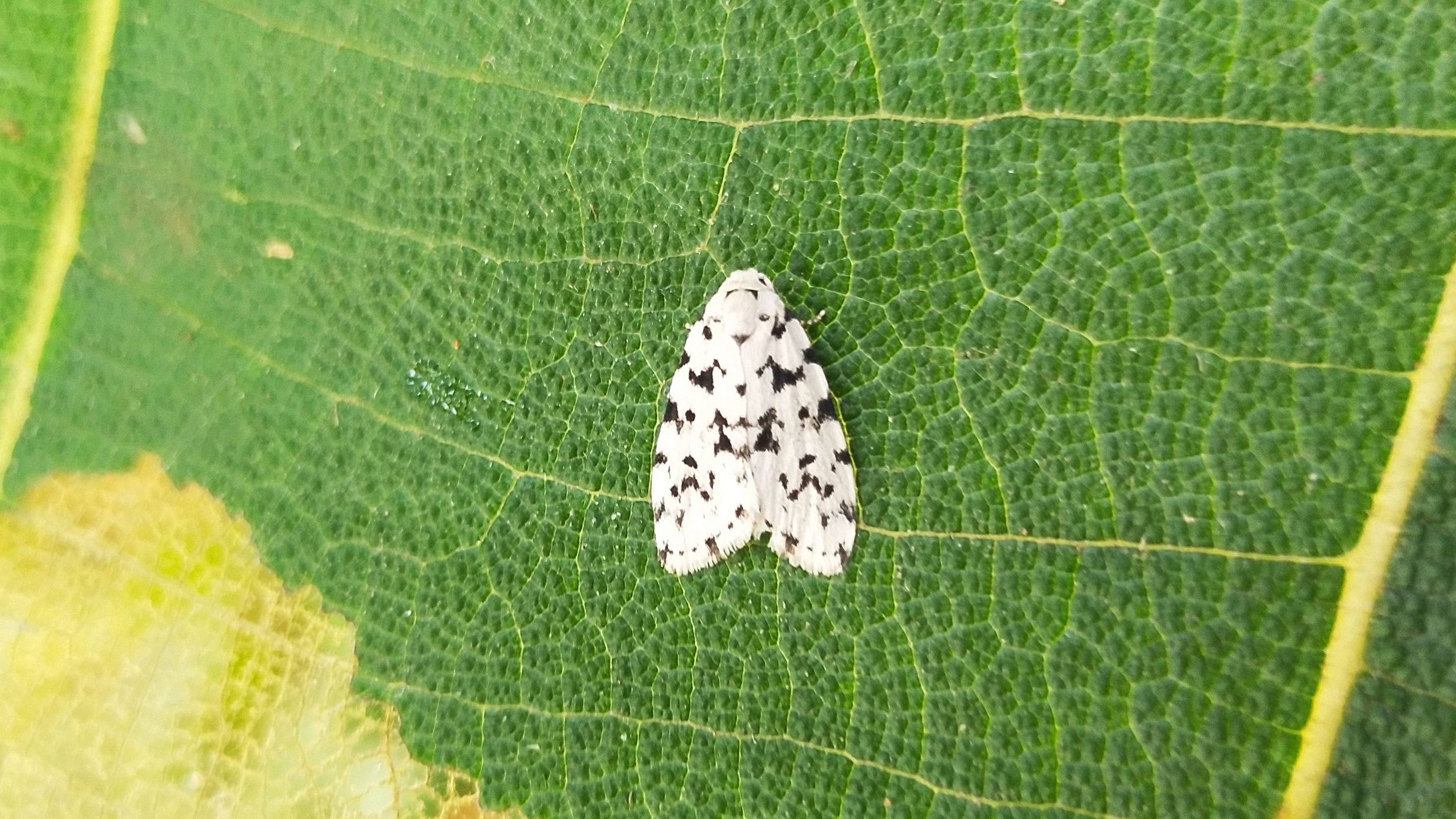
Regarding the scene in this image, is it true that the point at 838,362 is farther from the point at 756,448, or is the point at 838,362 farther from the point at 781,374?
the point at 756,448

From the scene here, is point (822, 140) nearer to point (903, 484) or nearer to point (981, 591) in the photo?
point (903, 484)

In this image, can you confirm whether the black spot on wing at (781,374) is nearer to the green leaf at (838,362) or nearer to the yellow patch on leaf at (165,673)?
the green leaf at (838,362)

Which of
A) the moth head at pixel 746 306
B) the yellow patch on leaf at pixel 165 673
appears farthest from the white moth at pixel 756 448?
the yellow patch on leaf at pixel 165 673

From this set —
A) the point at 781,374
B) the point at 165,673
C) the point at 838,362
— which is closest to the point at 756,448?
the point at 781,374

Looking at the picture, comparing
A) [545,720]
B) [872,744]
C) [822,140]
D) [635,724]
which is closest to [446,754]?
[545,720]

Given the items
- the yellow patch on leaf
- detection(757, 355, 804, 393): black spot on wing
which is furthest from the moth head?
the yellow patch on leaf
